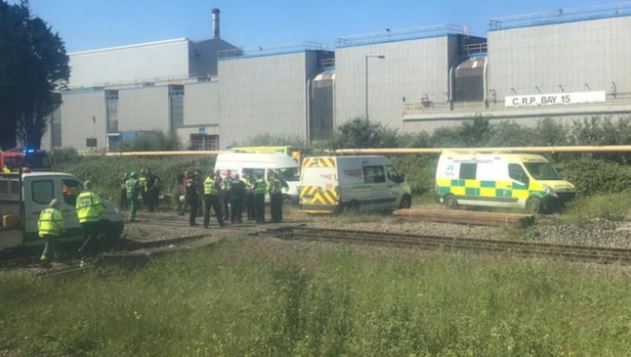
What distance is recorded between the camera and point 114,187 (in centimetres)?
3800

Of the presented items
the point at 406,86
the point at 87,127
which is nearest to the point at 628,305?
the point at 406,86

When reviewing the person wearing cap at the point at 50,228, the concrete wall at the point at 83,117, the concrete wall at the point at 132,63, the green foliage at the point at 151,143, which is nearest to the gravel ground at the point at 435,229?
the person wearing cap at the point at 50,228

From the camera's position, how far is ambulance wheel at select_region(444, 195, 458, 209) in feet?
85.5

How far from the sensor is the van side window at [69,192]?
15.5 metres

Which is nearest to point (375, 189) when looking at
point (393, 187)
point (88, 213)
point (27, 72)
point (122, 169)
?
point (393, 187)

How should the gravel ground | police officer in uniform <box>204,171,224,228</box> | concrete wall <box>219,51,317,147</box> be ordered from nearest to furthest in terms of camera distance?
the gravel ground, police officer in uniform <box>204,171,224,228</box>, concrete wall <box>219,51,317,147</box>

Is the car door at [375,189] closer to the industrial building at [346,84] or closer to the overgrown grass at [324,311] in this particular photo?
the overgrown grass at [324,311]

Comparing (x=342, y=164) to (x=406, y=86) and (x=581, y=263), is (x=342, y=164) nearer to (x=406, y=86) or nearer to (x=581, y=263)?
(x=581, y=263)

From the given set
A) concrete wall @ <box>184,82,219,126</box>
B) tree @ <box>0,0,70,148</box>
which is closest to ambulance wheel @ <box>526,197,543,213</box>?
tree @ <box>0,0,70,148</box>

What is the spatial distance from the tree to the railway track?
20.3 meters

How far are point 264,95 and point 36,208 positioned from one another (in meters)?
71.4

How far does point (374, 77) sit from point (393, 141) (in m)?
22.8

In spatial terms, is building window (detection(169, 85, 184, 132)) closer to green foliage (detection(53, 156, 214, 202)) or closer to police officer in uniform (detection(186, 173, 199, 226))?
green foliage (detection(53, 156, 214, 202))

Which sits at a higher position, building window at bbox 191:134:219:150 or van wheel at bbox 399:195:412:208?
building window at bbox 191:134:219:150
